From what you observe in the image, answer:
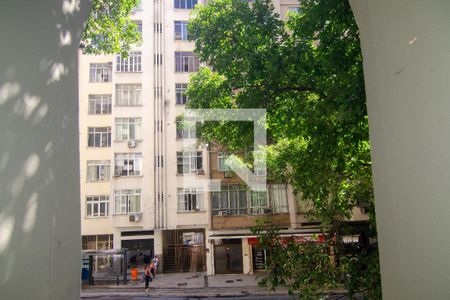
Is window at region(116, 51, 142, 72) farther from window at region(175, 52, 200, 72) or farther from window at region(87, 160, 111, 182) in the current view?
window at region(87, 160, 111, 182)

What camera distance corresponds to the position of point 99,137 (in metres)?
2.18

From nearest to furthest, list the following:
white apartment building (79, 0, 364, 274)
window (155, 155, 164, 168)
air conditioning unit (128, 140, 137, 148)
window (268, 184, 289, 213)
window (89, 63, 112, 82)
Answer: window (89, 63, 112, 82) < white apartment building (79, 0, 364, 274) < window (268, 184, 289, 213) < air conditioning unit (128, 140, 137, 148) < window (155, 155, 164, 168)

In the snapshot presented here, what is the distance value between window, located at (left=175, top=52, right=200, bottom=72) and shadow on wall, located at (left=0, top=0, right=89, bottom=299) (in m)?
1.15

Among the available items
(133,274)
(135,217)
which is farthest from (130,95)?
(133,274)

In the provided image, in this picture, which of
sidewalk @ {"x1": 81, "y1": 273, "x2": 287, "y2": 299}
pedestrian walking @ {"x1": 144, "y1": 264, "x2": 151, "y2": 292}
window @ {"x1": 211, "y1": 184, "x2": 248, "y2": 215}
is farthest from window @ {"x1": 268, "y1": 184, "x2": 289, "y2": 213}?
pedestrian walking @ {"x1": 144, "y1": 264, "x2": 151, "y2": 292}

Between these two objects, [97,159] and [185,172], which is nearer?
[97,159]

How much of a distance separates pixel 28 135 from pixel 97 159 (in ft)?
3.28

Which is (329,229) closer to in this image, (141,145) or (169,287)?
(169,287)

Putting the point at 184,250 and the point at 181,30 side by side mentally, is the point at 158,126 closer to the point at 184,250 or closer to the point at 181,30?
the point at 181,30

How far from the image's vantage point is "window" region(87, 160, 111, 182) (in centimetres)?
201

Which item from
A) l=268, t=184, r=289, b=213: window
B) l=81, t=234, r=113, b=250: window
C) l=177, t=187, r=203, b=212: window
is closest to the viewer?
l=81, t=234, r=113, b=250: window

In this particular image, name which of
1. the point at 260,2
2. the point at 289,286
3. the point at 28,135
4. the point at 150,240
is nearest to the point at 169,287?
the point at 150,240

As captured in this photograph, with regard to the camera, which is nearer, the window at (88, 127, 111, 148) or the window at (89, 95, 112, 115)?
the window at (88, 127, 111, 148)

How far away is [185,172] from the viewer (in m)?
2.81
